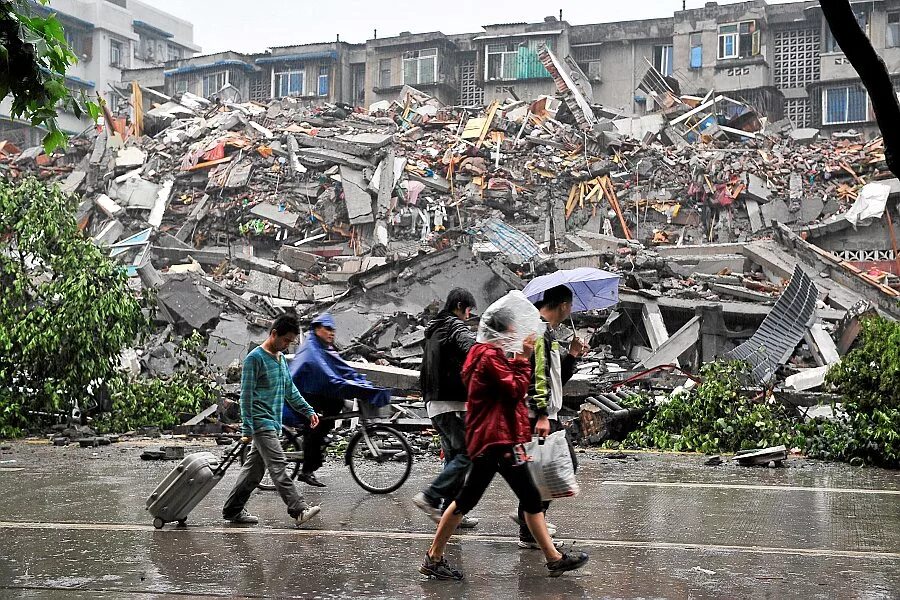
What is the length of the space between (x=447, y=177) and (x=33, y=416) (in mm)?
17955

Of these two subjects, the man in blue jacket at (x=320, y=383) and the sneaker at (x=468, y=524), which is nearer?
the sneaker at (x=468, y=524)

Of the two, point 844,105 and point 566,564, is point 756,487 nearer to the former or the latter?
point 566,564

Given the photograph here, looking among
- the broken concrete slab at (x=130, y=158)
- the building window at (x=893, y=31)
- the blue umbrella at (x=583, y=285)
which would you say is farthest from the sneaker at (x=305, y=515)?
the building window at (x=893, y=31)

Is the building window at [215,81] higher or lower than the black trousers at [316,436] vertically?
higher

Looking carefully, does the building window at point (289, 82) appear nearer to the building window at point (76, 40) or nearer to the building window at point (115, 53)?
the building window at point (115, 53)

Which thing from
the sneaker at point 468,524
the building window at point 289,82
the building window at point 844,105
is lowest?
the sneaker at point 468,524

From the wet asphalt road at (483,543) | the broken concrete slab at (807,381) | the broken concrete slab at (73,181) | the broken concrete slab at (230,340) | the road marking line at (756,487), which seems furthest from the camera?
the broken concrete slab at (73,181)

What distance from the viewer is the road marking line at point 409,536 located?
593 centimetres

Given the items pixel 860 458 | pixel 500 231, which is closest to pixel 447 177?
pixel 500 231

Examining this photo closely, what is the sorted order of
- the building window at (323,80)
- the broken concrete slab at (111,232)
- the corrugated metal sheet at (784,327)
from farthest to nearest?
the building window at (323,80) < the broken concrete slab at (111,232) < the corrugated metal sheet at (784,327)

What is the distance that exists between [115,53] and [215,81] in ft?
36.9

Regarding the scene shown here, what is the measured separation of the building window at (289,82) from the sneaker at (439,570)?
46.7m

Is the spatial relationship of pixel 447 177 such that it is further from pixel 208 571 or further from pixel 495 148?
pixel 208 571

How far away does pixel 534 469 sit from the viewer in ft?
18.1
